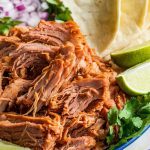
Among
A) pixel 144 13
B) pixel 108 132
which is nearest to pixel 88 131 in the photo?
pixel 108 132

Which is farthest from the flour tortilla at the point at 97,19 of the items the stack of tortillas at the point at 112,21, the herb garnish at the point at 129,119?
the herb garnish at the point at 129,119

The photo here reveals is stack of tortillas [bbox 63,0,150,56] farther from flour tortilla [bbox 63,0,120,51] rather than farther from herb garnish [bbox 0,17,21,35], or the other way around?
herb garnish [bbox 0,17,21,35]

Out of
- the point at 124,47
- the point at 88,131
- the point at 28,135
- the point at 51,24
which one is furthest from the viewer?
the point at 124,47

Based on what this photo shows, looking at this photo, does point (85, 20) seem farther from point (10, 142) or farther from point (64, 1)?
point (10, 142)

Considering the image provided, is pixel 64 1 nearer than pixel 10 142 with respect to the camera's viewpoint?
No

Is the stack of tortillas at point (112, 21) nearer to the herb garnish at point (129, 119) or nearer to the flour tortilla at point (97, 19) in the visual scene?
the flour tortilla at point (97, 19)

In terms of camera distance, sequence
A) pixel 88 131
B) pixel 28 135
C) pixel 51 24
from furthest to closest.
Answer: pixel 51 24 → pixel 88 131 → pixel 28 135
